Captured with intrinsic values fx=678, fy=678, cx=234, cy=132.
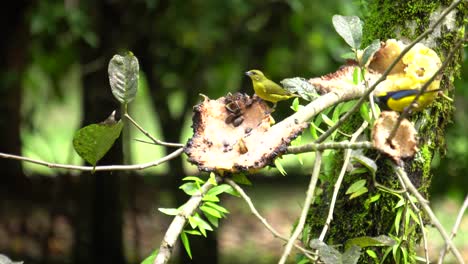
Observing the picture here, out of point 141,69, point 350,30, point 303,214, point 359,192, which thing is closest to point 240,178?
point 303,214

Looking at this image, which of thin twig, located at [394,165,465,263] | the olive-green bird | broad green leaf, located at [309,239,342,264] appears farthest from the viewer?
the olive-green bird

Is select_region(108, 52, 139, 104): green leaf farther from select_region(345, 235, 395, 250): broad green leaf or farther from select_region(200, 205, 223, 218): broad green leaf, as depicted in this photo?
select_region(345, 235, 395, 250): broad green leaf

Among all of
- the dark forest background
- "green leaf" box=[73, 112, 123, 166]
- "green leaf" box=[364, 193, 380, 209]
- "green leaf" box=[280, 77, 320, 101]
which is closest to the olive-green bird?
"green leaf" box=[280, 77, 320, 101]

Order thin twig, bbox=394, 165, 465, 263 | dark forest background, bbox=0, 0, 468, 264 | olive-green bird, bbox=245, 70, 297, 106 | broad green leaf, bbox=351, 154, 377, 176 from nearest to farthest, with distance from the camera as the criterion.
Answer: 1. thin twig, bbox=394, 165, 465, 263
2. broad green leaf, bbox=351, 154, 377, 176
3. olive-green bird, bbox=245, 70, 297, 106
4. dark forest background, bbox=0, 0, 468, 264

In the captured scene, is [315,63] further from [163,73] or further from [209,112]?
[209,112]

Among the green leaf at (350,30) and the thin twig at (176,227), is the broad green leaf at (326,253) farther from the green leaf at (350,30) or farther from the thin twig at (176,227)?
the green leaf at (350,30)

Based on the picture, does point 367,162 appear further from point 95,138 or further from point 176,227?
point 95,138

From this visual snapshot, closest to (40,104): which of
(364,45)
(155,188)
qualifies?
(155,188)

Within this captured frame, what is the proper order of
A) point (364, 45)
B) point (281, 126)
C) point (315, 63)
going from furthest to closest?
1. point (315, 63)
2. point (364, 45)
3. point (281, 126)
